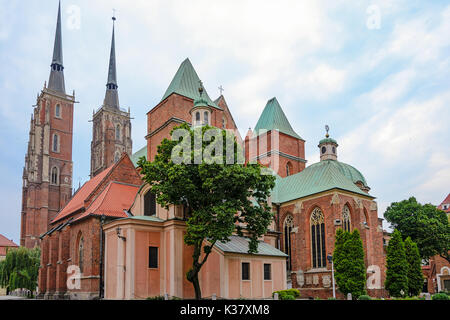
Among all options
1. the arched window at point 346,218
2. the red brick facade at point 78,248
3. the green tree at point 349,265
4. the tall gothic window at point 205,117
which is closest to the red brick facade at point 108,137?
the red brick facade at point 78,248

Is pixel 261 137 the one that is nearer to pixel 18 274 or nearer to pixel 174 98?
pixel 174 98

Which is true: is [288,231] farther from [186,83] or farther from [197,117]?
[186,83]

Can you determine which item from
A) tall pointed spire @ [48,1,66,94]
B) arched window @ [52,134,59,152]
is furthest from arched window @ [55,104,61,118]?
arched window @ [52,134,59,152]

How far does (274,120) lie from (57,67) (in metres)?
56.5

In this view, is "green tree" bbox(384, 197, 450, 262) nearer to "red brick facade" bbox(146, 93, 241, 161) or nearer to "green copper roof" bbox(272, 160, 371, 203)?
"green copper roof" bbox(272, 160, 371, 203)

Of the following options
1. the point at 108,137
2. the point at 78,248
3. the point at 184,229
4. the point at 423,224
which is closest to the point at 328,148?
the point at 423,224

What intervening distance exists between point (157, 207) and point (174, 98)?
13432mm

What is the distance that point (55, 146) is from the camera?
82125 mm

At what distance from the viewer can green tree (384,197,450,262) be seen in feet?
152

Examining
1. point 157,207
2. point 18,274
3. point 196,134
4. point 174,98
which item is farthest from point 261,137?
point 18,274

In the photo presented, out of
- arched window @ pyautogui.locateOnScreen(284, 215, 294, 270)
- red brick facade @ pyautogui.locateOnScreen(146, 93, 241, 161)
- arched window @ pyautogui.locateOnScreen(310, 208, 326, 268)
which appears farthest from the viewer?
arched window @ pyautogui.locateOnScreen(284, 215, 294, 270)

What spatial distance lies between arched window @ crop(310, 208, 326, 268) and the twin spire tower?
55.3 m

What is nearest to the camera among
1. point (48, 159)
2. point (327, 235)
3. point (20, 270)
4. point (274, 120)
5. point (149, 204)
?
point (149, 204)
